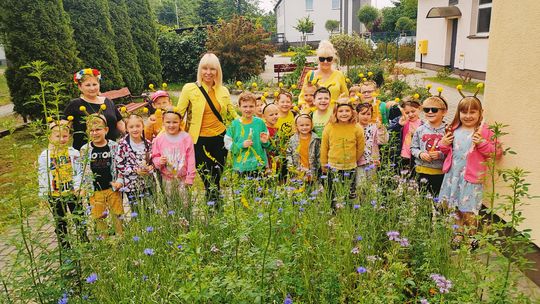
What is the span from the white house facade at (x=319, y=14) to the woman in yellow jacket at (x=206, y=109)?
165ft

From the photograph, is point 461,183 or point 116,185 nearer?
point 461,183

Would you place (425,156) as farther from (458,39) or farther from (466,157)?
(458,39)

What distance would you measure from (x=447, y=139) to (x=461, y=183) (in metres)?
0.42

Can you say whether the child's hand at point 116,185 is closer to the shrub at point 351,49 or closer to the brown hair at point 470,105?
the brown hair at point 470,105

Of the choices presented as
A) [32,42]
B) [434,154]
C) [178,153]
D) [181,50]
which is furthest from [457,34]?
[178,153]

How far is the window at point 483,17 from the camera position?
55.1 feet

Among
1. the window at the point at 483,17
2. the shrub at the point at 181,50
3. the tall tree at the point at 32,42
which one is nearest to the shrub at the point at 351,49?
the window at the point at 483,17

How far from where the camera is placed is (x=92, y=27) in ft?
42.5

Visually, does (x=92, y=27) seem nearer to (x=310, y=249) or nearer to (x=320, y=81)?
(x=320, y=81)

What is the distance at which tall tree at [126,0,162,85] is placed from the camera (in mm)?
16297

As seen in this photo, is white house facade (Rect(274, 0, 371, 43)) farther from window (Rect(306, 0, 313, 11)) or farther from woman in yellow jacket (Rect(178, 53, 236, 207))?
woman in yellow jacket (Rect(178, 53, 236, 207))

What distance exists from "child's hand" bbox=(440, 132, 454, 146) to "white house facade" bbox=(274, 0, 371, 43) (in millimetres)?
50817

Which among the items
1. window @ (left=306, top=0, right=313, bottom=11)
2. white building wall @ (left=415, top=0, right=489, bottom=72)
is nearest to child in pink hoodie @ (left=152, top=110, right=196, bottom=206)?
white building wall @ (left=415, top=0, right=489, bottom=72)

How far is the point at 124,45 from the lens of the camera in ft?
49.3
